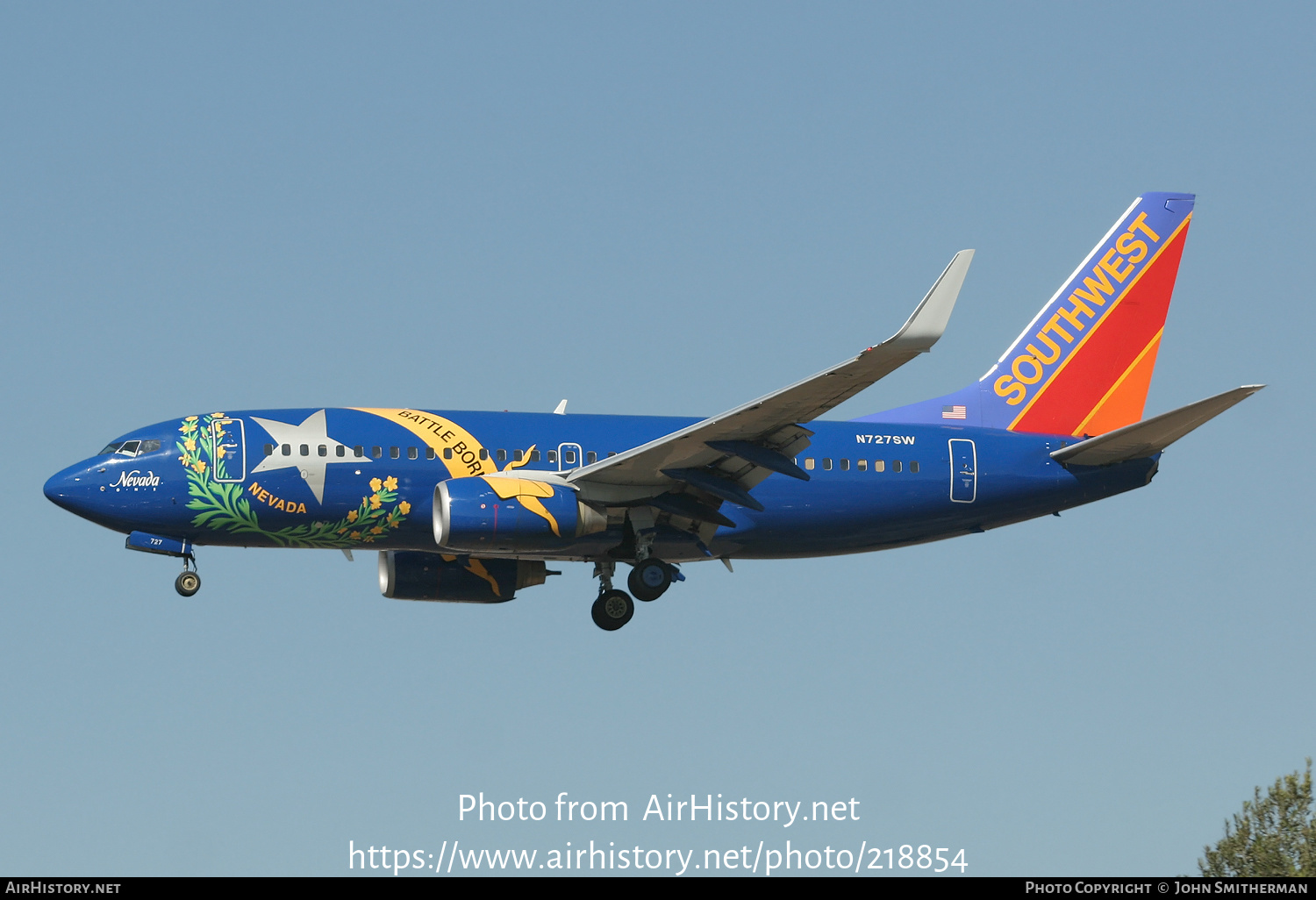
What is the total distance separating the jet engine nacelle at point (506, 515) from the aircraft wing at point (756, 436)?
644 mm

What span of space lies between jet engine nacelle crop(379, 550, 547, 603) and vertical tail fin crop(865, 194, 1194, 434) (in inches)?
380

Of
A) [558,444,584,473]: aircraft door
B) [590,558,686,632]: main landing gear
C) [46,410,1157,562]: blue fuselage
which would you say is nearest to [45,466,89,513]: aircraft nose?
[46,410,1157,562]: blue fuselage

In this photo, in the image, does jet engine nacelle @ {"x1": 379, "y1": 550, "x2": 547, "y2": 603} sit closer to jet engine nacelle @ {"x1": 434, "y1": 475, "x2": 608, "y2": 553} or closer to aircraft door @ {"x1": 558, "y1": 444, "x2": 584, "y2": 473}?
aircraft door @ {"x1": 558, "y1": 444, "x2": 584, "y2": 473}

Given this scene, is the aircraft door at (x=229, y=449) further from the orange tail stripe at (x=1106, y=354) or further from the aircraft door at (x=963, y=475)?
the orange tail stripe at (x=1106, y=354)

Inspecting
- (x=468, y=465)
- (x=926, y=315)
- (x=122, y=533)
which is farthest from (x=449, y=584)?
(x=926, y=315)

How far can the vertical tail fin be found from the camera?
47312 millimetres

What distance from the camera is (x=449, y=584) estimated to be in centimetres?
4653

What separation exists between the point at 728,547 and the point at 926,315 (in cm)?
1108

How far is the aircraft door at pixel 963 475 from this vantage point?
45000 millimetres

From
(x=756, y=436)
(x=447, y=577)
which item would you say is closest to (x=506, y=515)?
(x=756, y=436)

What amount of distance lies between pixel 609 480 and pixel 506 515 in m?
2.44

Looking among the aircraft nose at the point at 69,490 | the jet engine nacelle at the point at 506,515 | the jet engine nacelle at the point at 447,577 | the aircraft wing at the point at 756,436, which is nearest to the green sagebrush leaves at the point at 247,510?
the jet engine nacelle at the point at 506,515
